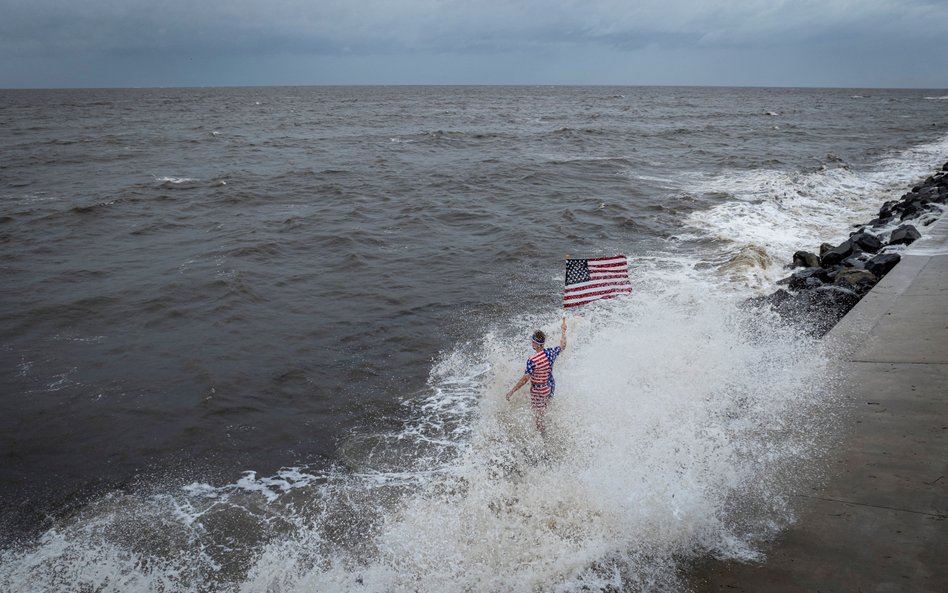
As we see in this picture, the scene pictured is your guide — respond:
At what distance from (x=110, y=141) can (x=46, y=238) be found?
2937 centimetres

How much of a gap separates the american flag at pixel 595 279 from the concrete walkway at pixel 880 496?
3.54m

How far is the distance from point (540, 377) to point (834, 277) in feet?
27.5

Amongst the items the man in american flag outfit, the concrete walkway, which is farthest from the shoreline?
the man in american flag outfit

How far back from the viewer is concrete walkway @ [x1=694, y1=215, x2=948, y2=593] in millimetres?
5203

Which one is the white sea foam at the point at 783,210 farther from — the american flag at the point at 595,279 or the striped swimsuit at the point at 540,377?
the striped swimsuit at the point at 540,377

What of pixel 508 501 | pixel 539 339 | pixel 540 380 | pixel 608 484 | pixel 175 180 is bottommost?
pixel 508 501

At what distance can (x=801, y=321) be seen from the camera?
11219 millimetres

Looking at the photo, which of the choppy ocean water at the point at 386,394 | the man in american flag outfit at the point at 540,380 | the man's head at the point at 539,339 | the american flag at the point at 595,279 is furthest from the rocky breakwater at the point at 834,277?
the man's head at the point at 539,339

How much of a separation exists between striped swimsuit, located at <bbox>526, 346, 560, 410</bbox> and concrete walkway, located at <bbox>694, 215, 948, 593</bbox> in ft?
11.2

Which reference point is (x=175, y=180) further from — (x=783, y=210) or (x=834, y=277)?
(x=834, y=277)

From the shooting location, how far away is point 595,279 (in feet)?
31.8

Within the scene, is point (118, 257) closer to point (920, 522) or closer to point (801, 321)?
point (801, 321)

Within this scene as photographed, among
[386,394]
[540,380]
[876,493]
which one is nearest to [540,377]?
[540,380]

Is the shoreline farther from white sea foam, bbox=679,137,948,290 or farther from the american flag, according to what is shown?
white sea foam, bbox=679,137,948,290
